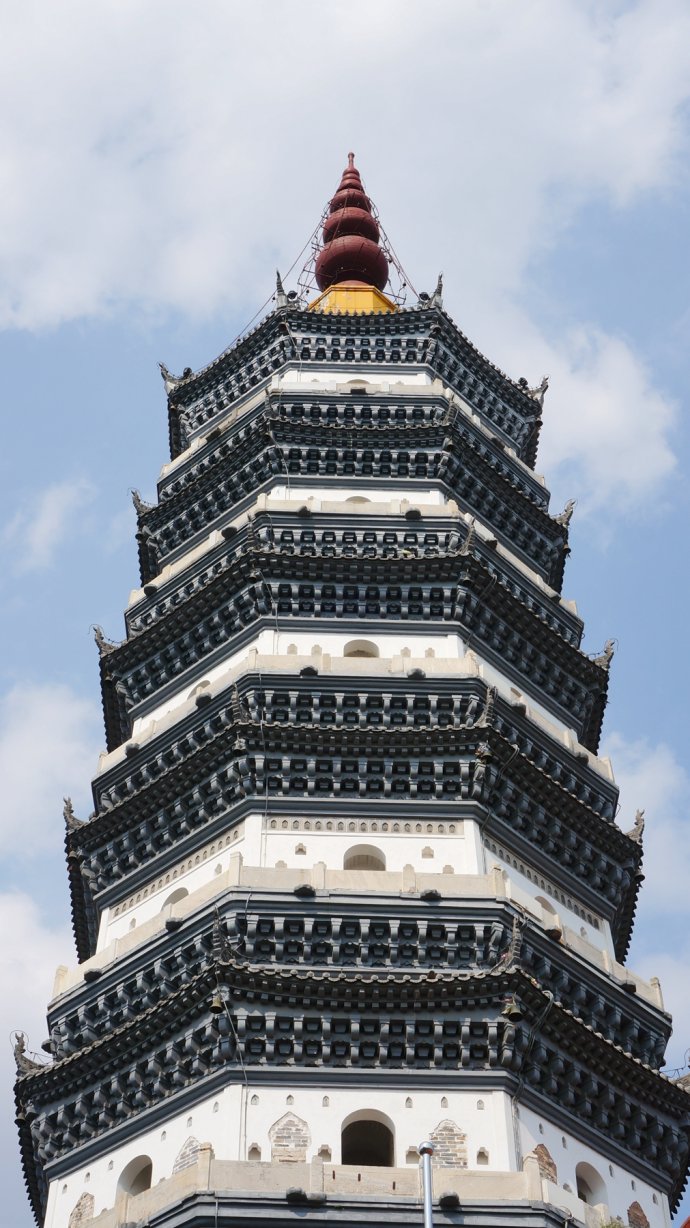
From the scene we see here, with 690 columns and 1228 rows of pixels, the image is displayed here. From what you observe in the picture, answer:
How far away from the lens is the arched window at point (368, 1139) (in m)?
24.3

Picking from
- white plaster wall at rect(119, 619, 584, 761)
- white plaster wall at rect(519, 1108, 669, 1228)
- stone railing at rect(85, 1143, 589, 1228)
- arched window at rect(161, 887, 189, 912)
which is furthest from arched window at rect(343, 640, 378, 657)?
stone railing at rect(85, 1143, 589, 1228)

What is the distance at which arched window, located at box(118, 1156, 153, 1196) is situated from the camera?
83.6ft

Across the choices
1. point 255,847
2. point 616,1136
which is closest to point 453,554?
point 255,847

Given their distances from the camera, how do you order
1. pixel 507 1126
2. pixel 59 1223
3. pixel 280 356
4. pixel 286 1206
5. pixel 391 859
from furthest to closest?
pixel 280 356 → pixel 391 859 → pixel 59 1223 → pixel 507 1126 → pixel 286 1206

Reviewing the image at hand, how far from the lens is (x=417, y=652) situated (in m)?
31.6

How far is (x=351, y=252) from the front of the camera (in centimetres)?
4825

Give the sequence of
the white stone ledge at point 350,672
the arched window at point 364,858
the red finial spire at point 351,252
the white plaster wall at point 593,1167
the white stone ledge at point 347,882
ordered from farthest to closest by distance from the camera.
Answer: the red finial spire at point 351,252 < the white stone ledge at point 350,672 < the arched window at point 364,858 < the white stone ledge at point 347,882 < the white plaster wall at point 593,1167

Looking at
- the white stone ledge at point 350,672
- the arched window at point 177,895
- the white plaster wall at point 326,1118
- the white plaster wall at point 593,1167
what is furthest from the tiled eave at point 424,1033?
the white stone ledge at point 350,672

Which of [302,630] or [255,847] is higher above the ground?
[302,630]

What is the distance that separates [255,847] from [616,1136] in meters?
6.75

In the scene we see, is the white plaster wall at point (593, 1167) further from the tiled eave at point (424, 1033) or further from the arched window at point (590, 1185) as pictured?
the tiled eave at point (424, 1033)

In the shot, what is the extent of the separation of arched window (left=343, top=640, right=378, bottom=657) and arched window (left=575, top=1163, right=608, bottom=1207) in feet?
32.2

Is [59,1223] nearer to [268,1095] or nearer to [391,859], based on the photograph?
[268,1095]

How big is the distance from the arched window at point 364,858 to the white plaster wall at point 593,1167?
4802mm
